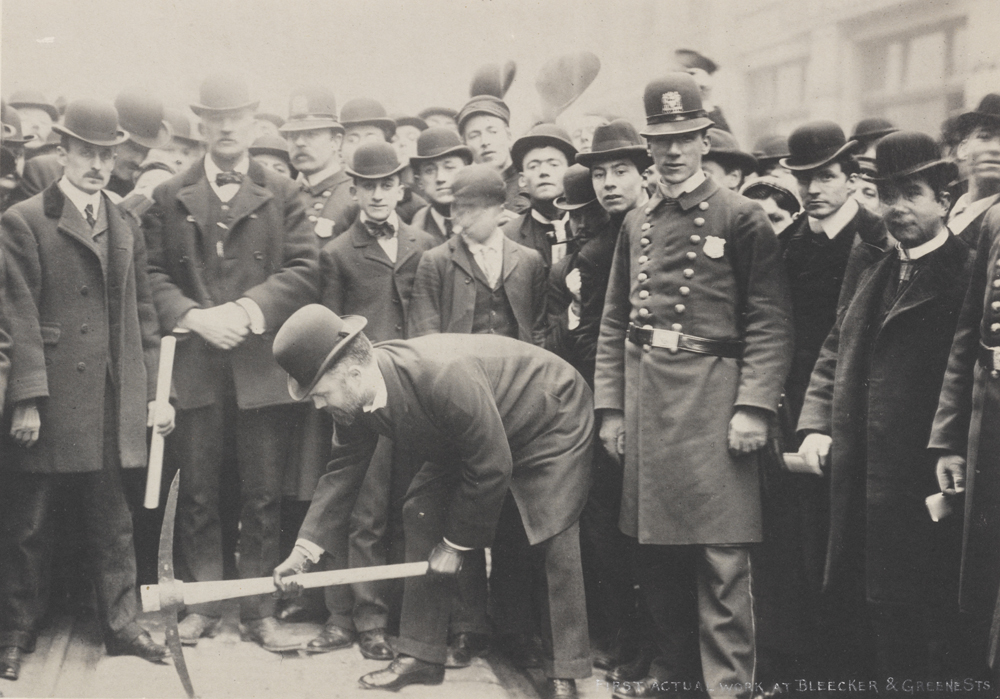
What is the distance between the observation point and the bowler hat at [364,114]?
16.8ft

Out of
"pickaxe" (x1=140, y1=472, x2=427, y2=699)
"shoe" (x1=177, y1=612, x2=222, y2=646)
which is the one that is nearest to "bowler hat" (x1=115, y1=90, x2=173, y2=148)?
"pickaxe" (x1=140, y1=472, x2=427, y2=699)

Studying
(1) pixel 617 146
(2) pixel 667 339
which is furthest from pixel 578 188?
(2) pixel 667 339

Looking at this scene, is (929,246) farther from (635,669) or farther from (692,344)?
(635,669)

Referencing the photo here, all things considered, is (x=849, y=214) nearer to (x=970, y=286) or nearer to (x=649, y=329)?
(x=970, y=286)

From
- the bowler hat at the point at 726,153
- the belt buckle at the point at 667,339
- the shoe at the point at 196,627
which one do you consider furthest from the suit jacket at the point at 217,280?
the bowler hat at the point at 726,153

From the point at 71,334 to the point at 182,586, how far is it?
1.28 meters

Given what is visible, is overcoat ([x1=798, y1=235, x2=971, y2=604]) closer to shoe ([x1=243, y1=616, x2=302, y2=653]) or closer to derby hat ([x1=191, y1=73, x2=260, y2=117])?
shoe ([x1=243, y1=616, x2=302, y2=653])

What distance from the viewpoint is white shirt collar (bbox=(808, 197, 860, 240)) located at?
3.67 m

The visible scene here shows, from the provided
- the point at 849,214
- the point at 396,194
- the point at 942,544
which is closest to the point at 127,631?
the point at 396,194

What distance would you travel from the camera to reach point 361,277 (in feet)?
14.0

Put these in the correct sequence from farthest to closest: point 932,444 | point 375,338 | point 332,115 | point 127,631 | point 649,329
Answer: point 332,115, point 375,338, point 127,631, point 649,329, point 932,444

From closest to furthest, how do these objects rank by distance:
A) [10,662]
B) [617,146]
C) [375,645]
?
[10,662] → [375,645] → [617,146]

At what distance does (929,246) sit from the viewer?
3182mm

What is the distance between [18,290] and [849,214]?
338 centimetres
